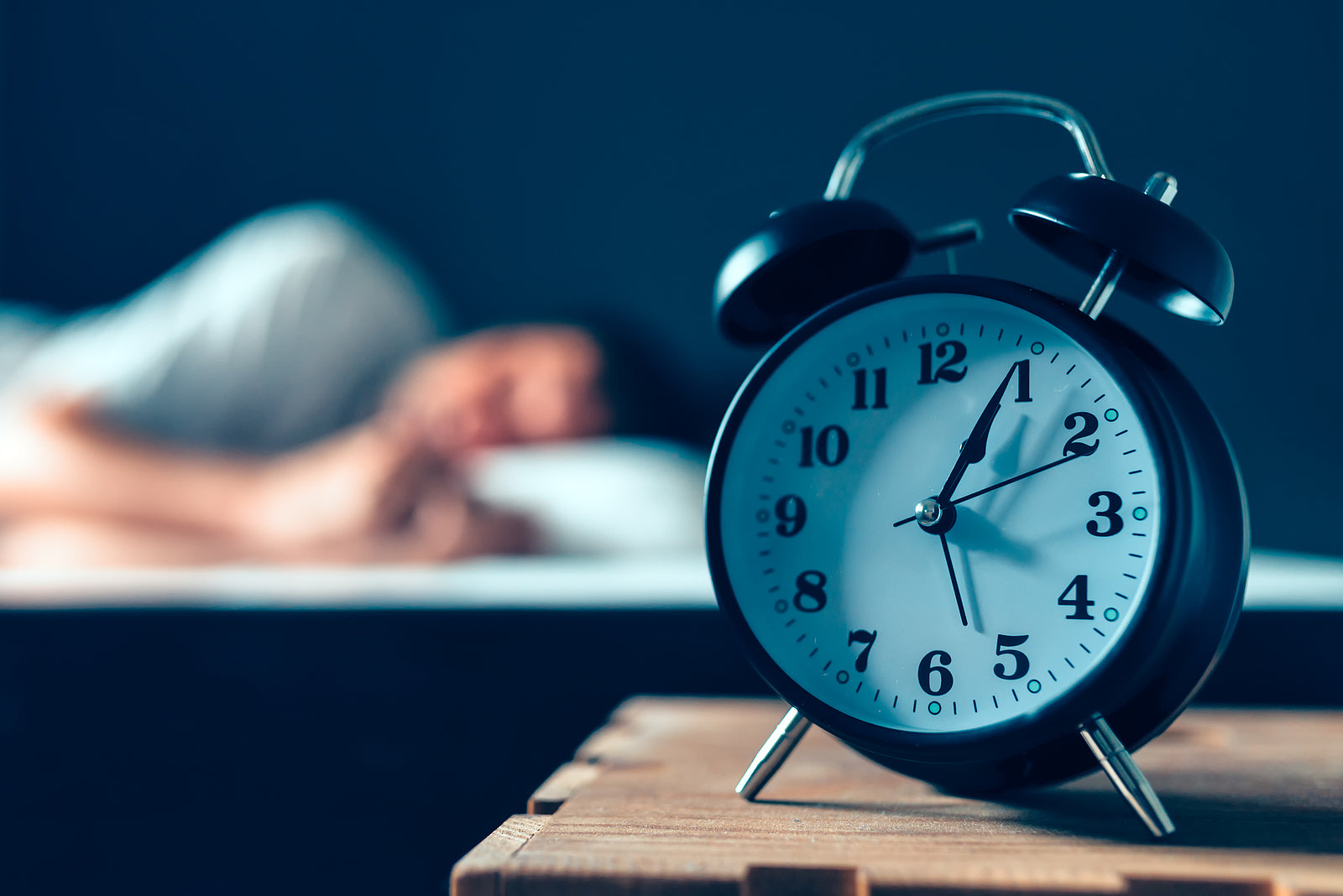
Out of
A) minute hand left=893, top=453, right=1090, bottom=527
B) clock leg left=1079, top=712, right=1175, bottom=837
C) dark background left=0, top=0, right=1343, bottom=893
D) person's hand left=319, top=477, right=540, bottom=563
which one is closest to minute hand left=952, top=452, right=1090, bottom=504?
minute hand left=893, top=453, right=1090, bottom=527

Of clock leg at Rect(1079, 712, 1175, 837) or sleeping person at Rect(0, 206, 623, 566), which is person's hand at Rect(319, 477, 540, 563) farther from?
clock leg at Rect(1079, 712, 1175, 837)

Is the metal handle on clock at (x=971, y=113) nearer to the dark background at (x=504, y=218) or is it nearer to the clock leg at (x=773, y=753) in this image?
the clock leg at (x=773, y=753)

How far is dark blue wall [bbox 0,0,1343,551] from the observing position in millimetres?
1916

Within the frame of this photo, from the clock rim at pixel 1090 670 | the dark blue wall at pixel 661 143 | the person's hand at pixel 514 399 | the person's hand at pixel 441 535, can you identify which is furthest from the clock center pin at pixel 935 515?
the person's hand at pixel 514 399

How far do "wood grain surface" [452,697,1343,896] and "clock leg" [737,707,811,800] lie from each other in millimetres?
10

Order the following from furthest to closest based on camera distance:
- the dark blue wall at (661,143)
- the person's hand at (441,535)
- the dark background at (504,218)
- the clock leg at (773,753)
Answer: the dark blue wall at (661,143), the person's hand at (441,535), the dark background at (504,218), the clock leg at (773,753)

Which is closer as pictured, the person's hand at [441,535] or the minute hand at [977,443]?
the minute hand at [977,443]

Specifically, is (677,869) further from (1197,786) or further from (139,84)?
(139,84)

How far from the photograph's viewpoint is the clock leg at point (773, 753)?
1.84ft

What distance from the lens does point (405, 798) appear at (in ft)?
3.38

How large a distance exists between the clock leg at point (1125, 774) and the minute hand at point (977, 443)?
5.6 inches

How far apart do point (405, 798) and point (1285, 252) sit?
6.62 ft

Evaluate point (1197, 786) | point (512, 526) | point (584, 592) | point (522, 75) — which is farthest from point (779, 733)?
point (522, 75)

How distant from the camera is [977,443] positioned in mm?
529
